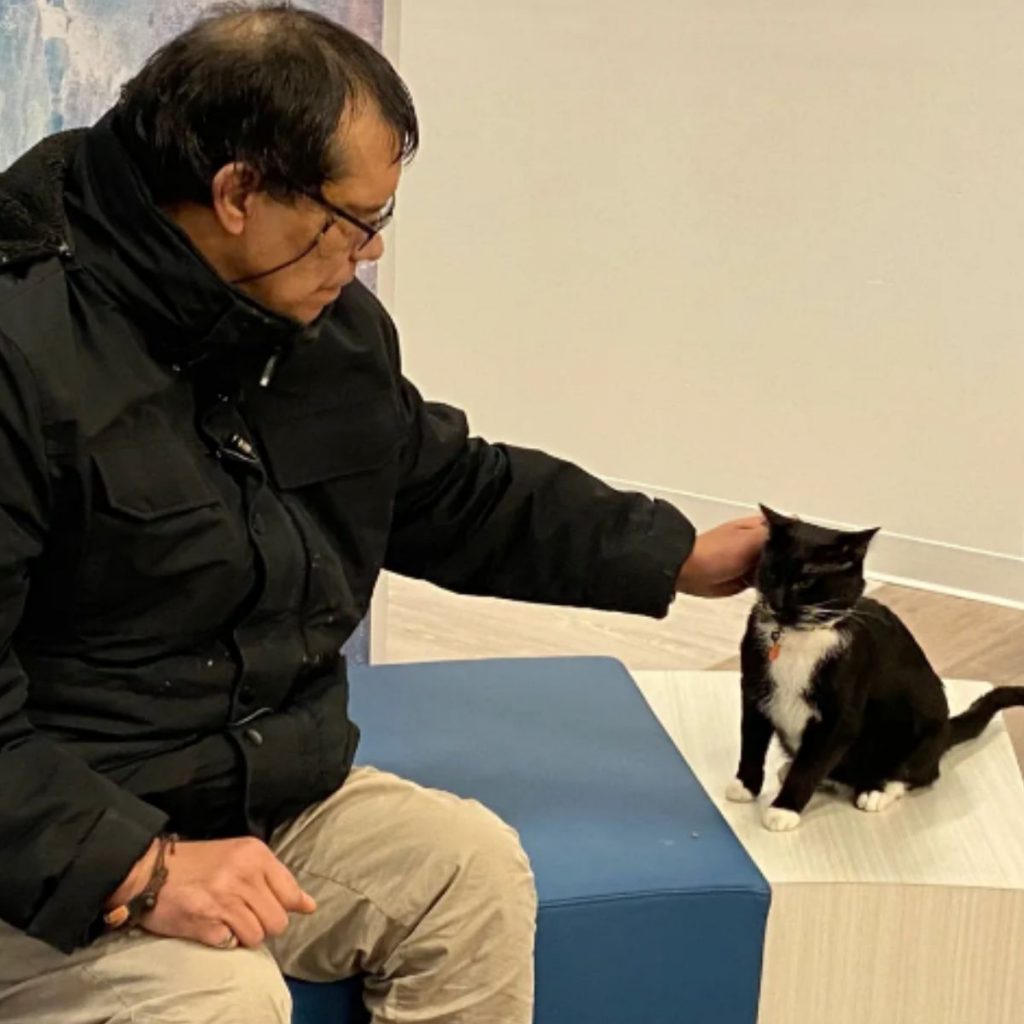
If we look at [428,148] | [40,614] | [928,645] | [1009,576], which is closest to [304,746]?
[40,614]

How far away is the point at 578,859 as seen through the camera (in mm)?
1379

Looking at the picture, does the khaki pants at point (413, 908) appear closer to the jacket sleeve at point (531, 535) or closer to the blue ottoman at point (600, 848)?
the blue ottoman at point (600, 848)

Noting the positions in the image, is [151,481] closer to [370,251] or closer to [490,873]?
[370,251]

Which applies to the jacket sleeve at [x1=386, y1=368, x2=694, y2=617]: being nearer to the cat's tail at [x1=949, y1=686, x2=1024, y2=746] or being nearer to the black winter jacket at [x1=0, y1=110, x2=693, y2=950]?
the black winter jacket at [x1=0, y1=110, x2=693, y2=950]

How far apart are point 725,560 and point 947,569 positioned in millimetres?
1742

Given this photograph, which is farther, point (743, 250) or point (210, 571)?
point (743, 250)

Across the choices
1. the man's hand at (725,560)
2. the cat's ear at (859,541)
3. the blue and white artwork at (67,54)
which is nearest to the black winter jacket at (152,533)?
the man's hand at (725,560)

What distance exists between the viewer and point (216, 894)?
107 cm

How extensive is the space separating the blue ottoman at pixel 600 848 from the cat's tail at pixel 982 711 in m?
0.32

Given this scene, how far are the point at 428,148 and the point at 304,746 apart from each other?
2574mm

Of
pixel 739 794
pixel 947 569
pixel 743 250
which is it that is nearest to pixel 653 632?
pixel 947 569

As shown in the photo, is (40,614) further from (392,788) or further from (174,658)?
(392,788)

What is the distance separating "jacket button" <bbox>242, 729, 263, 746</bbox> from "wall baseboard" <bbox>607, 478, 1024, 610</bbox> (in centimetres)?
191

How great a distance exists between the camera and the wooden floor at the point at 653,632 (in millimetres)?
2771
